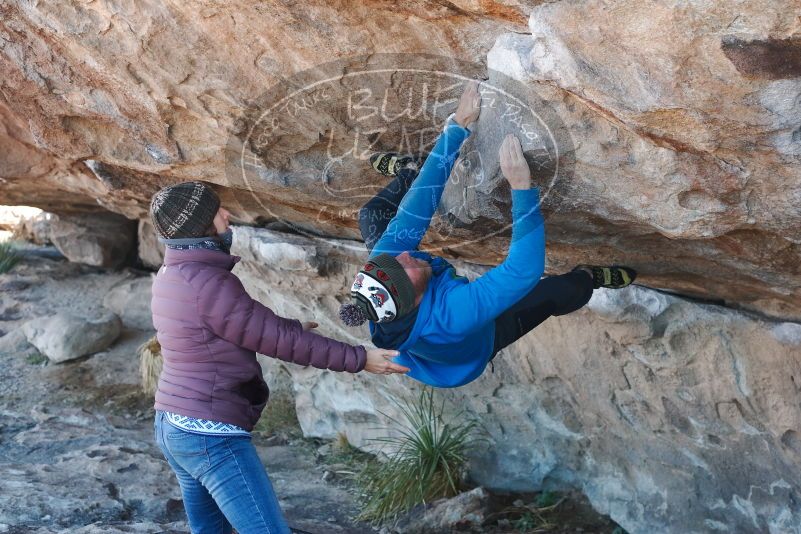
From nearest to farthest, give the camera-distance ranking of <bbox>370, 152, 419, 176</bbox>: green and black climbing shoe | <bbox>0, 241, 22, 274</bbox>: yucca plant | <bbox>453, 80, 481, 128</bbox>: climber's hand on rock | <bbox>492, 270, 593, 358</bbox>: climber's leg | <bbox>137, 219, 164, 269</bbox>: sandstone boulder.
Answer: <bbox>453, 80, 481, 128</bbox>: climber's hand on rock → <bbox>492, 270, 593, 358</bbox>: climber's leg → <bbox>370, 152, 419, 176</bbox>: green and black climbing shoe → <bbox>137, 219, 164, 269</bbox>: sandstone boulder → <bbox>0, 241, 22, 274</bbox>: yucca plant

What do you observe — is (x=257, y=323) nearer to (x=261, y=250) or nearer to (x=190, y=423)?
(x=190, y=423)

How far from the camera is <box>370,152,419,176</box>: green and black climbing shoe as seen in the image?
3.85m

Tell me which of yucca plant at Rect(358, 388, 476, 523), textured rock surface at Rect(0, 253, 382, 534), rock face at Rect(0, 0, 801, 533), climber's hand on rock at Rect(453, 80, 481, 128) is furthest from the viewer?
yucca plant at Rect(358, 388, 476, 523)

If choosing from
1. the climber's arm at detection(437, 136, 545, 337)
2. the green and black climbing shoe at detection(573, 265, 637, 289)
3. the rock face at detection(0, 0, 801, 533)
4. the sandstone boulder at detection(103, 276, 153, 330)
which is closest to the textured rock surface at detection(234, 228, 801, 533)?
the rock face at detection(0, 0, 801, 533)

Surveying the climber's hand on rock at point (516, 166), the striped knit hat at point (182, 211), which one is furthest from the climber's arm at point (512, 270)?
the striped knit hat at point (182, 211)

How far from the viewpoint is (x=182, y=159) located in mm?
4473

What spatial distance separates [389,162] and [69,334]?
476cm

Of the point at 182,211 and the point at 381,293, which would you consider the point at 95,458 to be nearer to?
the point at 182,211

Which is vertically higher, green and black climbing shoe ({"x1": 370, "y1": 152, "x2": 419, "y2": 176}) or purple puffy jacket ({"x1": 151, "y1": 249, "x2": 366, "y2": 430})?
green and black climbing shoe ({"x1": 370, "y1": 152, "x2": 419, "y2": 176})

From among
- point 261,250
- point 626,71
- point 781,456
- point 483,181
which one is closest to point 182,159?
point 261,250

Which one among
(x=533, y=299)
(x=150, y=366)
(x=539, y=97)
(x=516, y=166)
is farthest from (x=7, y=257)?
(x=539, y=97)

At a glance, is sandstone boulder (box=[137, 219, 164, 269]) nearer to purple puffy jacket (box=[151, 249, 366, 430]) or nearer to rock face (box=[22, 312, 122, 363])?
rock face (box=[22, 312, 122, 363])

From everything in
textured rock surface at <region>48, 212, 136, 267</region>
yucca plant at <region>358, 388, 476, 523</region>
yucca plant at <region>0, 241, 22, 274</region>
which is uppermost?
textured rock surface at <region>48, 212, 136, 267</region>

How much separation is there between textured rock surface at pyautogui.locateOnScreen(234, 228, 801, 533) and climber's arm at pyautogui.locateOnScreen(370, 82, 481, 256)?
112 centimetres
